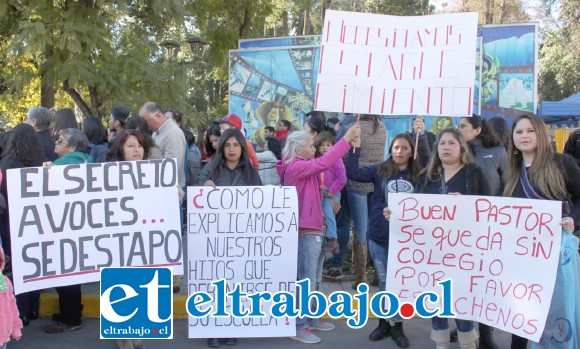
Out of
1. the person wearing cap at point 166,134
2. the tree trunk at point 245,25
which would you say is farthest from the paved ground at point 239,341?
the tree trunk at point 245,25

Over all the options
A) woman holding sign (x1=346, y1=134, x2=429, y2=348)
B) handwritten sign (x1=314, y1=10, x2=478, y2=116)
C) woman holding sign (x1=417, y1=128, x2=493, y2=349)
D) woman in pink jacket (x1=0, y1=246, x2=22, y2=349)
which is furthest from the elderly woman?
woman holding sign (x1=417, y1=128, x2=493, y2=349)

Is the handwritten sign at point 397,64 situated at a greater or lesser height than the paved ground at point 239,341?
greater

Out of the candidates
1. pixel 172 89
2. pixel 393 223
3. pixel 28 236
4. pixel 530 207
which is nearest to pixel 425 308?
pixel 393 223

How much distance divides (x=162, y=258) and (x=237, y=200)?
2.50 ft

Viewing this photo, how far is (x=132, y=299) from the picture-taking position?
15.8 feet

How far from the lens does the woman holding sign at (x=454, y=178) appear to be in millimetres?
4582

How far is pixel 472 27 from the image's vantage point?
4.93m

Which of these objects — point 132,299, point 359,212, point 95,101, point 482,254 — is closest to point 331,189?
point 359,212

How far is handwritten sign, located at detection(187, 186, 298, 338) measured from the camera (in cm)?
509

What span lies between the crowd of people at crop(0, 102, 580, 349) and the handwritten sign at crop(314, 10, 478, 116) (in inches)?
9.0

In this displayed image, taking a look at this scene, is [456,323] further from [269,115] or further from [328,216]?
[269,115]

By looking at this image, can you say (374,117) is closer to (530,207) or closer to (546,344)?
Answer: (530,207)

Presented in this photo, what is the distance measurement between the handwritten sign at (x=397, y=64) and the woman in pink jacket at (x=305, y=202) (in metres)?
0.40

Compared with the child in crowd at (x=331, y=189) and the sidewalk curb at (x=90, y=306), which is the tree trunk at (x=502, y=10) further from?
the sidewalk curb at (x=90, y=306)
